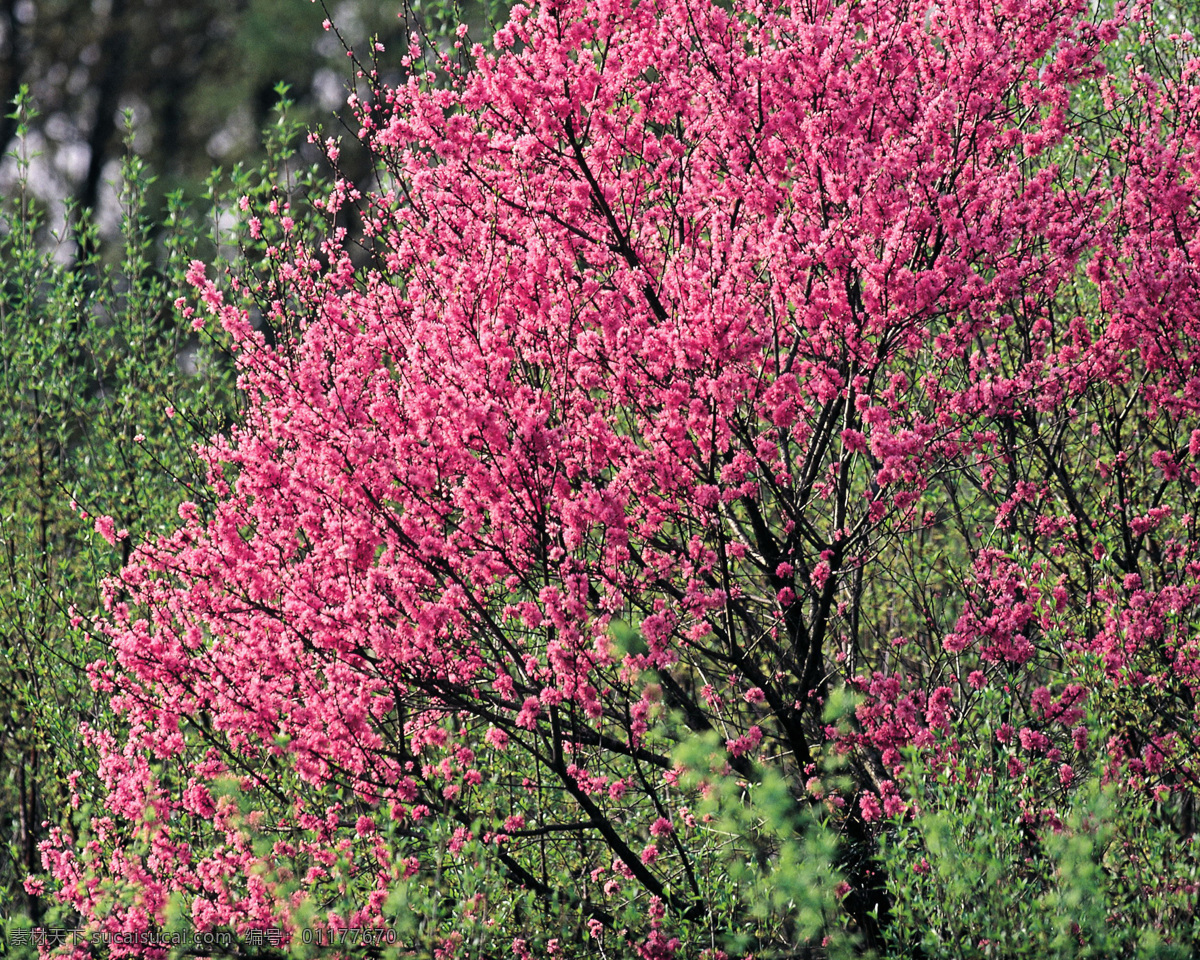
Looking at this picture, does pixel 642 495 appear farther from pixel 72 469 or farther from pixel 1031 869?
pixel 72 469

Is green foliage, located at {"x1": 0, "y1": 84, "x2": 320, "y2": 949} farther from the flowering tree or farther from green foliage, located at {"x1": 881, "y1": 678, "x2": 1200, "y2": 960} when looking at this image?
green foliage, located at {"x1": 881, "y1": 678, "x2": 1200, "y2": 960}

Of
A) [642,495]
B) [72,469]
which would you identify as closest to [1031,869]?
[642,495]

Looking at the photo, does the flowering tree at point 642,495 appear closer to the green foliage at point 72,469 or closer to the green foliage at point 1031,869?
the green foliage at point 1031,869

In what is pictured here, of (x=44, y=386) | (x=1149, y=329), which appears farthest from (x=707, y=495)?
(x=44, y=386)

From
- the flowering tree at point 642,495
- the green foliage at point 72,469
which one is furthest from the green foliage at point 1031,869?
the green foliage at point 72,469

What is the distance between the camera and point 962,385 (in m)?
7.72

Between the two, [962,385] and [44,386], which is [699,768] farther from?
[44,386]

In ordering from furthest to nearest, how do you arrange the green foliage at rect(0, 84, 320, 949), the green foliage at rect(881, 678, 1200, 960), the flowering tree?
1. the green foliage at rect(0, 84, 320, 949)
2. the flowering tree
3. the green foliage at rect(881, 678, 1200, 960)

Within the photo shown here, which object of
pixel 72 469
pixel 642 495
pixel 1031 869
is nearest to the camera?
pixel 1031 869

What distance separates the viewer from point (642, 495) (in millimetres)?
6402

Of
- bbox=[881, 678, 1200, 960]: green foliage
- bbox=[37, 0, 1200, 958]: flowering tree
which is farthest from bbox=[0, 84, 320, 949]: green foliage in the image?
bbox=[881, 678, 1200, 960]: green foliage

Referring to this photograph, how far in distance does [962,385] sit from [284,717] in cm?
478

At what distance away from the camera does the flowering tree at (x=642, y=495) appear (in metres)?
5.87

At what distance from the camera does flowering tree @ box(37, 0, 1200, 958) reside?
5.87m
